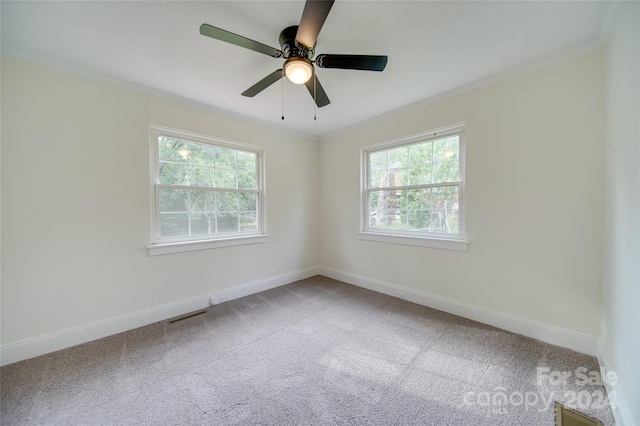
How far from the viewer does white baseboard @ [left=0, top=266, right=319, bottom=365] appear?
6.27 feet

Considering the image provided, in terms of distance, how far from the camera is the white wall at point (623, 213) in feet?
4.10

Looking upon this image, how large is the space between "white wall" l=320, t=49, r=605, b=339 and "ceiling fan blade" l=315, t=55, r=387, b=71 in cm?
150

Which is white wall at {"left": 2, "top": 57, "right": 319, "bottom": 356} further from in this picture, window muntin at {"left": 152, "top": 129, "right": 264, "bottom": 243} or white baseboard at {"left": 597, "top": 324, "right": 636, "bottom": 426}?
white baseboard at {"left": 597, "top": 324, "right": 636, "bottom": 426}

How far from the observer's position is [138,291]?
2.47 meters

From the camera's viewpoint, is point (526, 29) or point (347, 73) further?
point (347, 73)

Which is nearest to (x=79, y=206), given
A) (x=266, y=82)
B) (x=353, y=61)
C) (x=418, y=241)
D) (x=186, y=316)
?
(x=186, y=316)

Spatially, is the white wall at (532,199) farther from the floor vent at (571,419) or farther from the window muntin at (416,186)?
the floor vent at (571,419)

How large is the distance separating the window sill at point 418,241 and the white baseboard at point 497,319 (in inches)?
23.9

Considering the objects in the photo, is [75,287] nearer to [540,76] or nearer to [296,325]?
[296,325]

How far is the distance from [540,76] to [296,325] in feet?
11.0

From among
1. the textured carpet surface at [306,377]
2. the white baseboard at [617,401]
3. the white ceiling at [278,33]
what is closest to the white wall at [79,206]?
the white ceiling at [278,33]

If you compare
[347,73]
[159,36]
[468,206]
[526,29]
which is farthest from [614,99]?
[159,36]

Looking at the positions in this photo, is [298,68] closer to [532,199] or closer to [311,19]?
[311,19]

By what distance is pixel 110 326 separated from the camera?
2297mm
